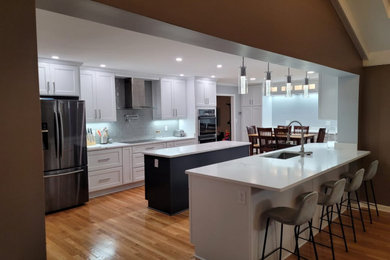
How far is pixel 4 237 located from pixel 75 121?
11.7ft

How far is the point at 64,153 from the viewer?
4191 mm

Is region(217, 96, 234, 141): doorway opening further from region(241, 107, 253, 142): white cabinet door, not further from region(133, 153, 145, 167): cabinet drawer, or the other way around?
region(133, 153, 145, 167): cabinet drawer

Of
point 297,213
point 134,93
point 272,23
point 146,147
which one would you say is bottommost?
point 297,213

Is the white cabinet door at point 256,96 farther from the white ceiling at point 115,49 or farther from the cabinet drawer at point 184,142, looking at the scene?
the white ceiling at point 115,49

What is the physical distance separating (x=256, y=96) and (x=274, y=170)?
21.9 feet

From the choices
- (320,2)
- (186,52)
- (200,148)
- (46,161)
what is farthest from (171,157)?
(320,2)

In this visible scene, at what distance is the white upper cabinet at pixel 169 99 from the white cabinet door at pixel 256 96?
318cm

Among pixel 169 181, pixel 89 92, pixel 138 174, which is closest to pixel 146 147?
pixel 138 174

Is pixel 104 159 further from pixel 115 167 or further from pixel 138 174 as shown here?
pixel 138 174

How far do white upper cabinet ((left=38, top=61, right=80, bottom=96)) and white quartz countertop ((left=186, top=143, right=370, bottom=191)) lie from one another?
2.93m

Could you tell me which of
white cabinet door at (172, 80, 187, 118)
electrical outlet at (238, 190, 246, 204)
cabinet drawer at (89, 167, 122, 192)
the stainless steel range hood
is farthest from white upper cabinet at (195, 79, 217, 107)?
electrical outlet at (238, 190, 246, 204)

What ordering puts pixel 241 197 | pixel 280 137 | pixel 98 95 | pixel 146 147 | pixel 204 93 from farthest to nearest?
pixel 204 93
pixel 280 137
pixel 146 147
pixel 98 95
pixel 241 197

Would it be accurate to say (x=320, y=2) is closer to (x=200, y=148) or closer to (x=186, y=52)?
(x=186, y=52)

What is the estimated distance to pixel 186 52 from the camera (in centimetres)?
397
